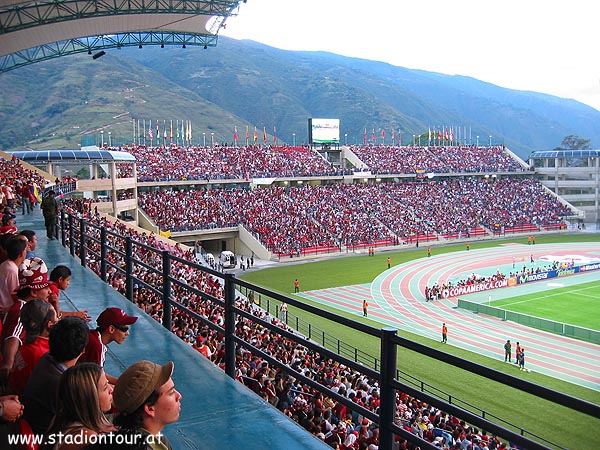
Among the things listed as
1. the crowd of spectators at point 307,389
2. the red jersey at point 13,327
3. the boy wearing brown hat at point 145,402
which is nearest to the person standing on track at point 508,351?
the crowd of spectators at point 307,389

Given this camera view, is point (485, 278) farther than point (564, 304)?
Yes

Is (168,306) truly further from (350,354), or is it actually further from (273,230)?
(273,230)

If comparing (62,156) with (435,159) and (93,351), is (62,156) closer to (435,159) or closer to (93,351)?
(93,351)

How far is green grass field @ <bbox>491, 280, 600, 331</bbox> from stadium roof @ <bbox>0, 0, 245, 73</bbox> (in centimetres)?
2322

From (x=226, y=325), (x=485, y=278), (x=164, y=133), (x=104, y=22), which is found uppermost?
(x=104, y=22)

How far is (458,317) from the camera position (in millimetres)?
32219

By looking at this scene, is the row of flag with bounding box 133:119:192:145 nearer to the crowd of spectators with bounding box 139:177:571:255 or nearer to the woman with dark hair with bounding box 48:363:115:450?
the crowd of spectators with bounding box 139:177:571:255

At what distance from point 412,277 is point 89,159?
24336 millimetres

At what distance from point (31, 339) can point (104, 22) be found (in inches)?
937

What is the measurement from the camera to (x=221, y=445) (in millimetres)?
4309

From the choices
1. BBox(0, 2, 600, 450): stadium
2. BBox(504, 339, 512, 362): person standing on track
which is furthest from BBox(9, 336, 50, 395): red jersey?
BBox(504, 339, 512, 362): person standing on track

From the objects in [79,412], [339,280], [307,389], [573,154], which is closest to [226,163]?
[339,280]

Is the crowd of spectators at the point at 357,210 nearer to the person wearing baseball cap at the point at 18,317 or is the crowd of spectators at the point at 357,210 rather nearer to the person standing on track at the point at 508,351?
the person standing on track at the point at 508,351

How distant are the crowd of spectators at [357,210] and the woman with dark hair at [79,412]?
154 feet
